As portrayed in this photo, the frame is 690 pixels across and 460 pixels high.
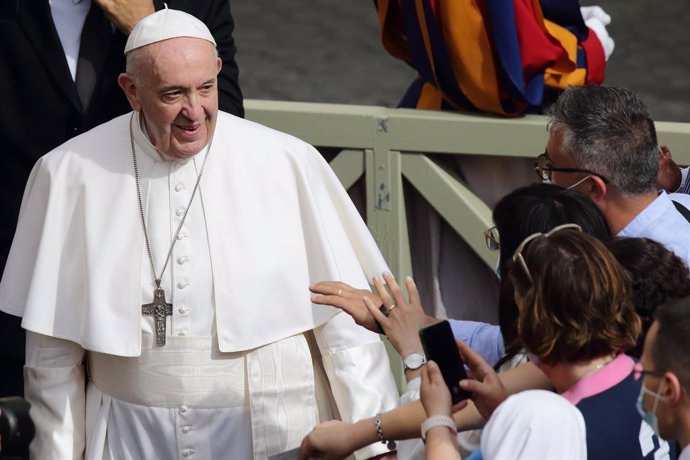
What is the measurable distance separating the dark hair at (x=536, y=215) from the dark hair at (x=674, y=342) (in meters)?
0.62

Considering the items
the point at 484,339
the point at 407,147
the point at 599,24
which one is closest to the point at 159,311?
the point at 484,339

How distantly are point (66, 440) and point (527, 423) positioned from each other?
1636 mm

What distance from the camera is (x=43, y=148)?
5023mm

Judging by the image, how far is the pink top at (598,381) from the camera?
3.46m

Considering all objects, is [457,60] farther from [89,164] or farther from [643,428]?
[643,428]

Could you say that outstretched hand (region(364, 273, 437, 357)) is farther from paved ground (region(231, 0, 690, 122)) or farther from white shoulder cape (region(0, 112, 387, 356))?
paved ground (region(231, 0, 690, 122))

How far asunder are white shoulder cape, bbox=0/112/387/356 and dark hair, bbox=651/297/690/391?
1.29 metres

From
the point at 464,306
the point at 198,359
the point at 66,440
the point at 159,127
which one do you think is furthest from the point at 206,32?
the point at 464,306

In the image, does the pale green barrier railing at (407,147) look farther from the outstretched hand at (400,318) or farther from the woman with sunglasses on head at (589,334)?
the woman with sunglasses on head at (589,334)

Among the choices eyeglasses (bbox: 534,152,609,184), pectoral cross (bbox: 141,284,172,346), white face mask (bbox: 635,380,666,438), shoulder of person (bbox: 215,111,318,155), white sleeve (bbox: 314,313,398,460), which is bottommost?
white sleeve (bbox: 314,313,398,460)

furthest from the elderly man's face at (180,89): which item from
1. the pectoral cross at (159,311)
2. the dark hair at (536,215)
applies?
the dark hair at (536,215)

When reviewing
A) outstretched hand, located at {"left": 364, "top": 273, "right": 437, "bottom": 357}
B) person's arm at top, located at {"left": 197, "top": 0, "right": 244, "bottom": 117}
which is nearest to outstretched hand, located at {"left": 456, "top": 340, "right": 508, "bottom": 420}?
outstretched hand, located at {"left": 364, "top": 273, "right": 437, "bottom": 357}

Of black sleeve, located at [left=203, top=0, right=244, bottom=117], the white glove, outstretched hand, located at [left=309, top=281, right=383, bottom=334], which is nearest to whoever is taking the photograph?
outstretched hand, located at [left=309, top=281, right=383, bottom=334]

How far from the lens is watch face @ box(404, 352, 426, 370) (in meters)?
3.96
